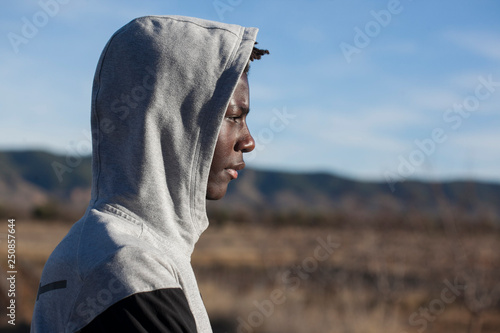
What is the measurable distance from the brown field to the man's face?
5.39m

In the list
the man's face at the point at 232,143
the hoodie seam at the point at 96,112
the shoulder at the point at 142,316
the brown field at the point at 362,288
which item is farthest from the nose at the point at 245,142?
the brown field at the point at 362,288

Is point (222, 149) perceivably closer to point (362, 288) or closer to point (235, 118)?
point (235, 118)

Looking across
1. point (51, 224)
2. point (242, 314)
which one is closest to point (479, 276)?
point (242, 314)

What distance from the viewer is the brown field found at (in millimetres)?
8148

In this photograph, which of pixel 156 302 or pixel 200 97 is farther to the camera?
pixel 200 97

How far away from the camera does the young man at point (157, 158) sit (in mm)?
1328

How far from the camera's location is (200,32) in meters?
1.68

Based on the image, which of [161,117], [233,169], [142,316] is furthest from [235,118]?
[142,316]

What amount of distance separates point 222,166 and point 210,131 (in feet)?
0.55

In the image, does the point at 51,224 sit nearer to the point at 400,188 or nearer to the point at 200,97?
the point at 400,188

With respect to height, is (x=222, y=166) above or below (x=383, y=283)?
above

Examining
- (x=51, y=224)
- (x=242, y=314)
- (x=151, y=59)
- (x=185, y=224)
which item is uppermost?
(x=151, y=59)

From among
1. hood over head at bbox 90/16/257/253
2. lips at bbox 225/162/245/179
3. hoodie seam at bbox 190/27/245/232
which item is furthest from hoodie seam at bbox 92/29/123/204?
lips at bbox 225/162/245/179

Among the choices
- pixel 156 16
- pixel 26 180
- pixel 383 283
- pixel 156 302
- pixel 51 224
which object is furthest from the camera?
pixel 26 180
